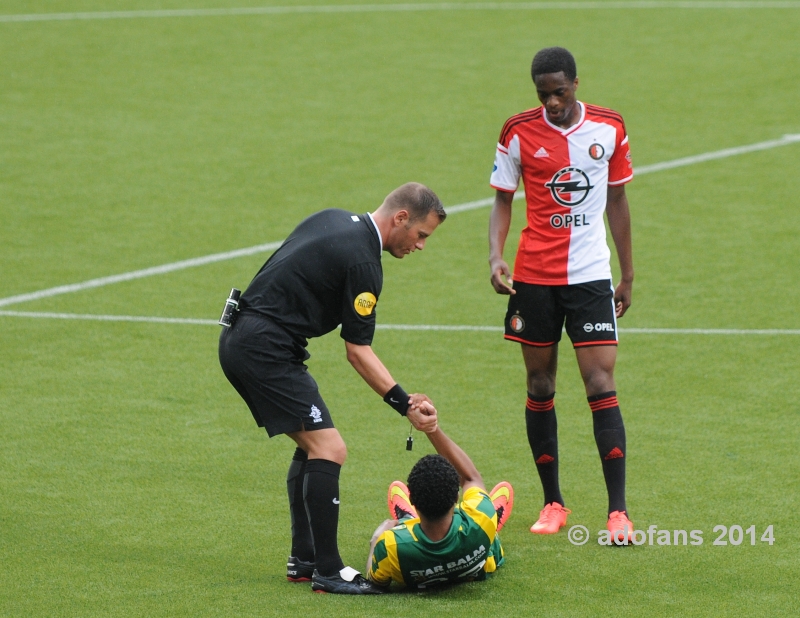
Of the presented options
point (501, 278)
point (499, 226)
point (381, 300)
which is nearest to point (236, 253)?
point (381, 300)

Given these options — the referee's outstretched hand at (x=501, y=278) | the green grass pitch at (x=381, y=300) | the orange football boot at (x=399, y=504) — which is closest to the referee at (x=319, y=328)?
the green grass pitch at (x=381, y=300)

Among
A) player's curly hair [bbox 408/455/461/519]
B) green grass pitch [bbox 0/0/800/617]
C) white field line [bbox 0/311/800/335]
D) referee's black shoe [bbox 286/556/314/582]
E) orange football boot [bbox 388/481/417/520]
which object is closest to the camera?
player's curly hair [bbox 408/455/461/519]

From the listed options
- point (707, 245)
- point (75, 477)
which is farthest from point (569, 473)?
point (707, 245)

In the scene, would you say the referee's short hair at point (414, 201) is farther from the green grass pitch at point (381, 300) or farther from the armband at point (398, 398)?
the green grass pitch at point (381, 300)

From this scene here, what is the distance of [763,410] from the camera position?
26.3ft

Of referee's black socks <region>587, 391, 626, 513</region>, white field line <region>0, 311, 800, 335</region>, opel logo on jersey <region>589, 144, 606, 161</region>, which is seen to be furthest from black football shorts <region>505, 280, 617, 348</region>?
white field line <region>0, 311, 800, 335</region>

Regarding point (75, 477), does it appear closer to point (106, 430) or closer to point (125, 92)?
point (106, 430)

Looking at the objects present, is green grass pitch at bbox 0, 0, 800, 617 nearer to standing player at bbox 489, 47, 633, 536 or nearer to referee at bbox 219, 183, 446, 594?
referee at bbox 219, 183, 446, 594

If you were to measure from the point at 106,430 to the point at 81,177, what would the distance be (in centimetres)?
652

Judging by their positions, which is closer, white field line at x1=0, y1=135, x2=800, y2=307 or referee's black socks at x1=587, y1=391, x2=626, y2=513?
referee's black socks at x1=587, y1=391, x2=626, y2=513

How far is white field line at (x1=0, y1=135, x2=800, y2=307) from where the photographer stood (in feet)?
34.8

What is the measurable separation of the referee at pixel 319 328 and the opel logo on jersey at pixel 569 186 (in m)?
0.90

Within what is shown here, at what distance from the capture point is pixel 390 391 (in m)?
5.47

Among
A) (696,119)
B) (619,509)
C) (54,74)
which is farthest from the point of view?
(54,74)
